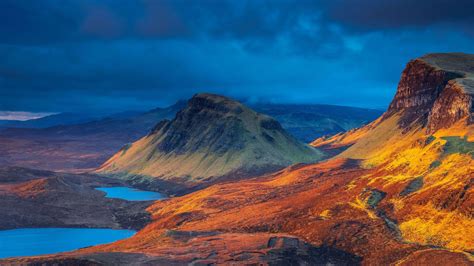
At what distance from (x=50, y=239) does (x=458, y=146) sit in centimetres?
13662

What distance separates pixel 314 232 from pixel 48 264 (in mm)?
62940

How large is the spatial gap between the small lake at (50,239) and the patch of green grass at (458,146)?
108 m

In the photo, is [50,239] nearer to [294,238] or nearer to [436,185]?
[294,238]

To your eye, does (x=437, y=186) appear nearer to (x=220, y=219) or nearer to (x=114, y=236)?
(x=220, y=219)

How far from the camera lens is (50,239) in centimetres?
17725

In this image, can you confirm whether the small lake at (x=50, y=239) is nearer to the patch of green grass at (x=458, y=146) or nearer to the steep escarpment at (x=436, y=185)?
the steep escarpment at (x=436, y=185)

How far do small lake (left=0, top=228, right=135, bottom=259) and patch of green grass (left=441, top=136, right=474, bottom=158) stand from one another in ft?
353

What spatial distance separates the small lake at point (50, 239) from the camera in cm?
15700

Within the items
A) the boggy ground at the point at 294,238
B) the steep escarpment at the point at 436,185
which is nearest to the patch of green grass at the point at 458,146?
the steep escarpment at the point at 436,185

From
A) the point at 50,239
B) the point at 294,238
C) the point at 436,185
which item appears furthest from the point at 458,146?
the point at 50,239

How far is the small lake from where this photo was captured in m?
157

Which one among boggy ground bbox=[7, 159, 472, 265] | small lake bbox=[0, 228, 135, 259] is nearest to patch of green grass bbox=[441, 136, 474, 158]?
boggy ground bbox=[7, 159, 472, 265]

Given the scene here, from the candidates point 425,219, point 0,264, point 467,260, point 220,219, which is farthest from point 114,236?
point 467,260

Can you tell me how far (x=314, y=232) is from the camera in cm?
13000
